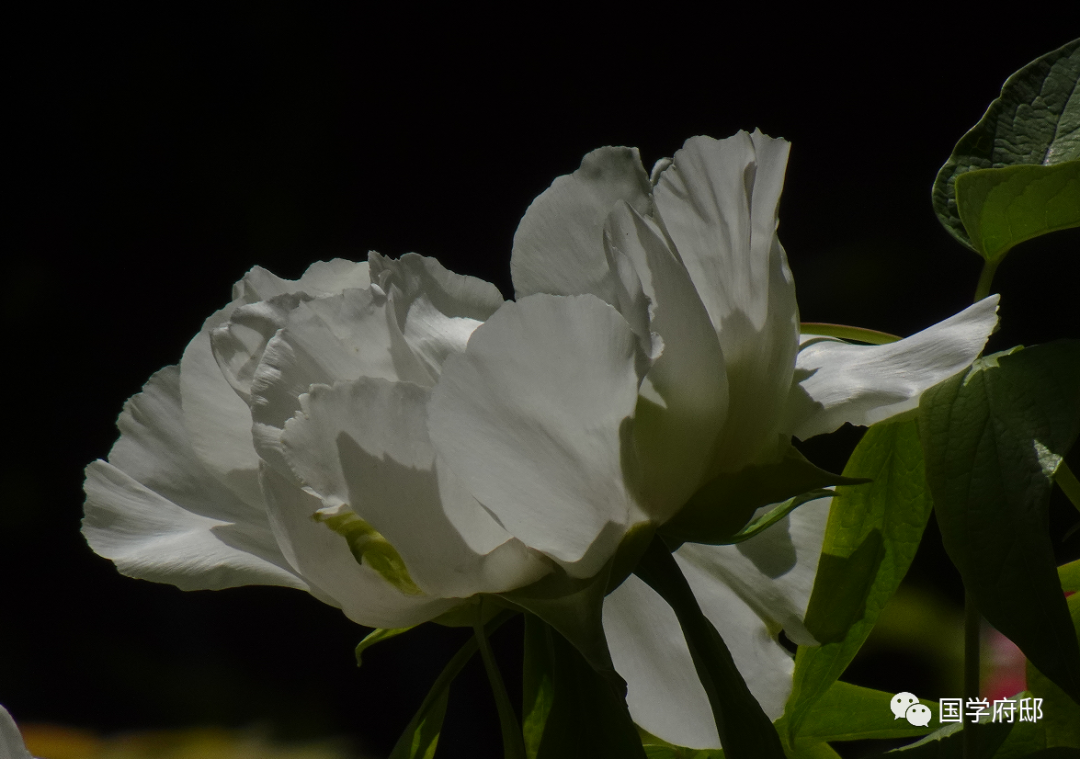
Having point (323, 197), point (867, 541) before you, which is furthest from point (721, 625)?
point (323, 197)

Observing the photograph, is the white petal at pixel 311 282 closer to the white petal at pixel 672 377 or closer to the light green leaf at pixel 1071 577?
the white petal at pixel 672 377

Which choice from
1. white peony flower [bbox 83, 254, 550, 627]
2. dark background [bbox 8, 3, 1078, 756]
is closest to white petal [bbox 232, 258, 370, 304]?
white peony flower [bbox 83, 254, 550, 627]

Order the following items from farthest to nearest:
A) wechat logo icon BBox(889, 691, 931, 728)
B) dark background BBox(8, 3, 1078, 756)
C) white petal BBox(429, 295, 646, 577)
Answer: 1. dark background BBox(8, 3, 1078, 756)
2. wechat logo icon BBox(889, 691, 931, 728)
3. white petal BBox(429, 295, 646, 577)

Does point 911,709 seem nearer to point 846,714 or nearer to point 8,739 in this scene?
point 846,714

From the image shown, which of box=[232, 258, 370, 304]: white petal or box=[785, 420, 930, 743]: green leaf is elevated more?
box=[232, 258, 370, 304]: white petal

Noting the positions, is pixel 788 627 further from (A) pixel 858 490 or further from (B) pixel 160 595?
(B) pixel 160 595

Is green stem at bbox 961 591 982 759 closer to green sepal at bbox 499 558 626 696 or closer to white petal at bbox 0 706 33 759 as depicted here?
green sepal at bbox 499 558 626 696

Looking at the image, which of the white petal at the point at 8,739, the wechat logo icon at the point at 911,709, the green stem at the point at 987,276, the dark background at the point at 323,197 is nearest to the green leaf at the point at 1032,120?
the green stem at the point at 987,276
